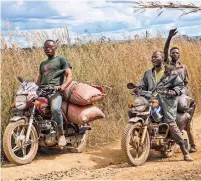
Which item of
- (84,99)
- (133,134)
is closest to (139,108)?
(133,134)

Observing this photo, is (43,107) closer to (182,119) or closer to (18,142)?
(18,142)

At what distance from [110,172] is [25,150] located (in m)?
1.51

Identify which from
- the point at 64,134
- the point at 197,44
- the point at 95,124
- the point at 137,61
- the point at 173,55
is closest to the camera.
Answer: the point at 64,134

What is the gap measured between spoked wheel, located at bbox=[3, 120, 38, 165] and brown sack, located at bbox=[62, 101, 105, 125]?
698 mm

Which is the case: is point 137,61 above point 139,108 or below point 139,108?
above

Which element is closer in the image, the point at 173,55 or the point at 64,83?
the point at 64,83

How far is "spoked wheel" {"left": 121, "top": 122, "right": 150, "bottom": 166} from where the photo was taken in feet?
22.2

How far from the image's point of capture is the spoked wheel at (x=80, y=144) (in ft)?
26.5

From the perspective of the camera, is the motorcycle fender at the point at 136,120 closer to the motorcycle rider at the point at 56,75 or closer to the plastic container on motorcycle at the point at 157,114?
the plastic container on motorcycle at the point at 157,114

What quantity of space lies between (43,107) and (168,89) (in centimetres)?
207

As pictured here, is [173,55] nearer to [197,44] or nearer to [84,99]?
[84,99]

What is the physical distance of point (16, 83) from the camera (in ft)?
26.6

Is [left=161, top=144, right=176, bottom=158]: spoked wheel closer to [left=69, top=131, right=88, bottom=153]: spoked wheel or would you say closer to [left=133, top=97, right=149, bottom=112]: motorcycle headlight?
[left=133, top=97, right=149, bottom=112]: motorcycle headlight

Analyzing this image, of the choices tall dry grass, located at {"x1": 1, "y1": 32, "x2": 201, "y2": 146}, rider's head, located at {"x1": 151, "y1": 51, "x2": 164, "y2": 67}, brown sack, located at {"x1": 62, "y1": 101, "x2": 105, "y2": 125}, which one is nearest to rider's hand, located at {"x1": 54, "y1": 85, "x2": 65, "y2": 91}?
brown sack, located at {"x1": 62, "y1": 101, "x2": 105, "y2": 125}
